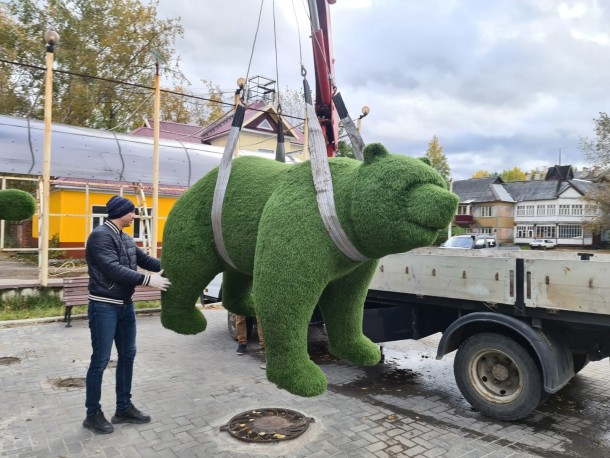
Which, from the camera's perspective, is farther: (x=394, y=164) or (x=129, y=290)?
(x=129, y=290)

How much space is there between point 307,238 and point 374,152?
508 millimetres

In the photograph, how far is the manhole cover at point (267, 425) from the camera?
3924 millimetres

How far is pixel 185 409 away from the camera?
178 inches

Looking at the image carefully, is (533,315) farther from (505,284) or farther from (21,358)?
(21,358)

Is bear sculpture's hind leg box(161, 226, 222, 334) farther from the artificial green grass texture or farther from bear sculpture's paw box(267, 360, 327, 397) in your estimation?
the artificial green grass texture

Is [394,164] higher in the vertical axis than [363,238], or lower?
higher

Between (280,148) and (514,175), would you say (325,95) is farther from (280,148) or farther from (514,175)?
(514,175)

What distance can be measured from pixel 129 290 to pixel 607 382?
566cm

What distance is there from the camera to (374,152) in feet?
7.04

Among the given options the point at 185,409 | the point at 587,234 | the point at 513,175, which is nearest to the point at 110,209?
the point at 185,409

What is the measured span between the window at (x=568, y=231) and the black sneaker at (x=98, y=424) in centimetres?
4637

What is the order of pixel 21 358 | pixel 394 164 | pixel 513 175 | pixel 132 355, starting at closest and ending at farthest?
pixel 394 164 < pixel 132 355 < pixel 21 358 < pixel 513 175

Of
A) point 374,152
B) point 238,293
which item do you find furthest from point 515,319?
point 374,152

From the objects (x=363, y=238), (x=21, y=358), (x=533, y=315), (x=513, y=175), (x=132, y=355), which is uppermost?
(x=513, y=175)
